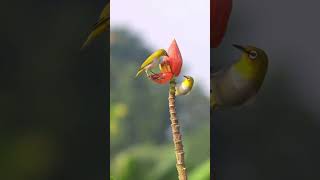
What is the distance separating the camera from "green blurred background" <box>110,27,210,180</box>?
9.52 ft

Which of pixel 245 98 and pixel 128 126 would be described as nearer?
pixel 245 98

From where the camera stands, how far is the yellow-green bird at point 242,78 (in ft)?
7.57

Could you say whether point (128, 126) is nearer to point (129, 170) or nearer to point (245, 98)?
point (129, 170)

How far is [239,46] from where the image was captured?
2312 mm

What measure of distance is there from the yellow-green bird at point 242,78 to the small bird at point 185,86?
39 centimetres

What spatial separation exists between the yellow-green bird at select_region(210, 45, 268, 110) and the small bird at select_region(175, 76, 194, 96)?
0.39 meters
